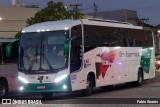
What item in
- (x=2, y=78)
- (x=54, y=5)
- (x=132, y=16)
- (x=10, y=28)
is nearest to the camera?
(x=2, y=78)

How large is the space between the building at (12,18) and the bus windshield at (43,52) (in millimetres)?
38803

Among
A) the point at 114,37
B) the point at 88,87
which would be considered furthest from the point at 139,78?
the point at 88,87

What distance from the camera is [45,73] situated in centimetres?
1947

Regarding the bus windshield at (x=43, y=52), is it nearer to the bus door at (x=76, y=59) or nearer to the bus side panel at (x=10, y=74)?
the bus door at (x=76, y=59)

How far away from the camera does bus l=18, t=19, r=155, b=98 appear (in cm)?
1938

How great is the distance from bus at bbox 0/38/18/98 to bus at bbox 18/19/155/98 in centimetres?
146

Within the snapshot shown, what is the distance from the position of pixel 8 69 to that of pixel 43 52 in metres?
2.87

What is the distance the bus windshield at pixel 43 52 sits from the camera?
63.8 feet

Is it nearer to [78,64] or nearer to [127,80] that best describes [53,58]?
[78,64]

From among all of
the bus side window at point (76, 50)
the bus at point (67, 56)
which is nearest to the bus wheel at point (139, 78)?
the bus at point (67, 56)

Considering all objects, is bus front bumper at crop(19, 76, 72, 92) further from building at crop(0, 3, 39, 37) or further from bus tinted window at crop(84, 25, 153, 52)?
building at crop(0, 3, 39, 37)

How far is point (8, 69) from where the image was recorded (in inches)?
860

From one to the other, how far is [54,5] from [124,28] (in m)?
14.5

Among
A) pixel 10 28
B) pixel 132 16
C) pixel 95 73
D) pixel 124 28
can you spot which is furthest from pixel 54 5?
pixel 132 16
